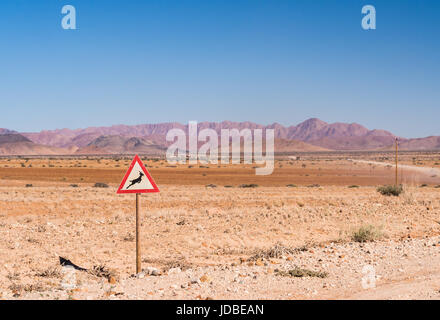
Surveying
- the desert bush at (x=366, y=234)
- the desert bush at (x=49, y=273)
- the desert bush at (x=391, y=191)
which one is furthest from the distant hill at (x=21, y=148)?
the desert bush at (x=366, y=234)

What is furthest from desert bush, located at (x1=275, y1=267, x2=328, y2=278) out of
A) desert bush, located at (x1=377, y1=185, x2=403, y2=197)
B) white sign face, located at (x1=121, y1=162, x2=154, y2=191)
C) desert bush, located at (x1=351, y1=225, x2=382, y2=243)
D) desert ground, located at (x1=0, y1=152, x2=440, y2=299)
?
desert bush, located at (x1=377, y1=185, x2=403, y2=197)

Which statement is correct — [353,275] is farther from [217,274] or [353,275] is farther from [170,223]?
[170,223]

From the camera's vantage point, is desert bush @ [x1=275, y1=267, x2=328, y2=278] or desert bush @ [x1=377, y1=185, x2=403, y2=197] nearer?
desert bush @ [x1=275, y1=267, x2=328, y2=278]

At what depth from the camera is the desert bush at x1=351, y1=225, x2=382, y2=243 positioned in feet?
40.1

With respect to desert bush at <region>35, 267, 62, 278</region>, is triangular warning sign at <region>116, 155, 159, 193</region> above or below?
above

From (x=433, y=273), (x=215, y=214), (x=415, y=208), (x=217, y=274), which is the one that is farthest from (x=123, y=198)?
(x=433, y=273)

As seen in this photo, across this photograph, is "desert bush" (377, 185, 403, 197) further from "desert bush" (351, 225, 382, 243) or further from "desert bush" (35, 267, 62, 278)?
"desert bush" (35, 267, 62, 278)

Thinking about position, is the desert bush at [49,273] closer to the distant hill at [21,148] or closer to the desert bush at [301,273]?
the desert bush at [301,273]

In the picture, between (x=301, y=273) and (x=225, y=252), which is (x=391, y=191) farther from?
(x=301, y=273)

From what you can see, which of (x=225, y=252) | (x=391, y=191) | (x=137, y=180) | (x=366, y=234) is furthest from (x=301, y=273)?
(x=391, y=191)

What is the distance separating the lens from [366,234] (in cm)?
1225
